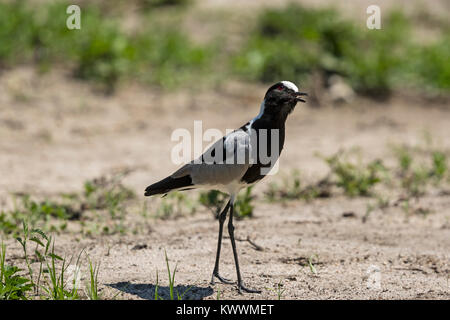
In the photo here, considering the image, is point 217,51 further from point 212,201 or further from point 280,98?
point 280,98

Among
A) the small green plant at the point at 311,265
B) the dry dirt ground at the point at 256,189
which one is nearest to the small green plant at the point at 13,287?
the dry dirt ground at the point at 256,189

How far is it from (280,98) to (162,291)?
51.7 inches

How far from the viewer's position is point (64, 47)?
343 inches

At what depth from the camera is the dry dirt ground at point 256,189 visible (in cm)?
412

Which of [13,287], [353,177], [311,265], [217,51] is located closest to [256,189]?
[353,177]

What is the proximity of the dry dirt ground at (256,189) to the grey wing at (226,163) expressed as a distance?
614 millimetres

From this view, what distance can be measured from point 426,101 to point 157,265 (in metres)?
5.53

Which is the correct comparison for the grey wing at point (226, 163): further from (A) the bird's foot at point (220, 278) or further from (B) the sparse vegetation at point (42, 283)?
(B) the sparse vegetation at point (42, 283)

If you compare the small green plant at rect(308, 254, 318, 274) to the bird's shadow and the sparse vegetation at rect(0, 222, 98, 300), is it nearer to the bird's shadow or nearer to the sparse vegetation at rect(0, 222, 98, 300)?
the bird's shadow

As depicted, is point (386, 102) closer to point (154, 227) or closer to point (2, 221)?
point (154, 227)

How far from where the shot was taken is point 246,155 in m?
3.99

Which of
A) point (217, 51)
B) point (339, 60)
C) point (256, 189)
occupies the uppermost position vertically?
point (217, 51)

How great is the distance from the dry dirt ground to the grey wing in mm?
614

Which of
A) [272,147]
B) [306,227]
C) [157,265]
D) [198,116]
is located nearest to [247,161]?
[272,147]
